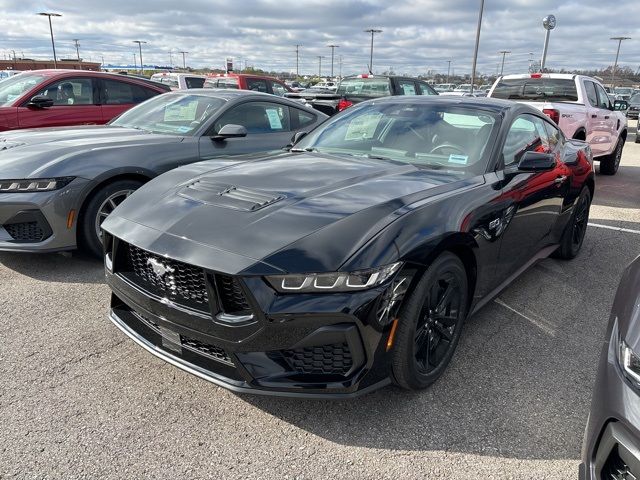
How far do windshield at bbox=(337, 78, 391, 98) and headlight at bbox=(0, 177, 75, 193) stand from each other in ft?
30.0

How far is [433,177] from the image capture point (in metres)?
3.03

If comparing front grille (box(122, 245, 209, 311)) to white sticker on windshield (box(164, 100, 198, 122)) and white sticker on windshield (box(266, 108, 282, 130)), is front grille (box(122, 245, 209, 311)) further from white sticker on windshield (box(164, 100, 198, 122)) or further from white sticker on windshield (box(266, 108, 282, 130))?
white sticker on windshield (box(266, 108, 282, 130))

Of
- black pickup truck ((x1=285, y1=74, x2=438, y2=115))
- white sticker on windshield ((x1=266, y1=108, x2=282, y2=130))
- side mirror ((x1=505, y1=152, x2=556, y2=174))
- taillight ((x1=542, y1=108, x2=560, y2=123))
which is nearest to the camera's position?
side mirror ((x1=505, y1=152, x2=556, y2=174))

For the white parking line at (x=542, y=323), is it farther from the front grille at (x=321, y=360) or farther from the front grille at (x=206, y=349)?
the front grille at (x=206, y=349)

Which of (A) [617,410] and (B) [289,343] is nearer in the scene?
(A) [617,410]

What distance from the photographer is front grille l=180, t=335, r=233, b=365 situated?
2271 millimetres

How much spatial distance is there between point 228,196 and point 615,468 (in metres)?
2.03

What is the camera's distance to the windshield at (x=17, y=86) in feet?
22.9

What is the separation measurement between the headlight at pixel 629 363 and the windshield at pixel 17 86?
768 cm

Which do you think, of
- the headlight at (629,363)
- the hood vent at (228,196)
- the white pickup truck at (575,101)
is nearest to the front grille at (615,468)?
the headlight at (629,363)

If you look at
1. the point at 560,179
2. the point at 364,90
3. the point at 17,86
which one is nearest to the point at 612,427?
the point at 560,179

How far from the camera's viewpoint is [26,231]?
405cm

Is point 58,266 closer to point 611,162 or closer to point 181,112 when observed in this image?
point 181,112

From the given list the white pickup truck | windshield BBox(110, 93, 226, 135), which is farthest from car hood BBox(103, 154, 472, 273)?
the white pickup truck
